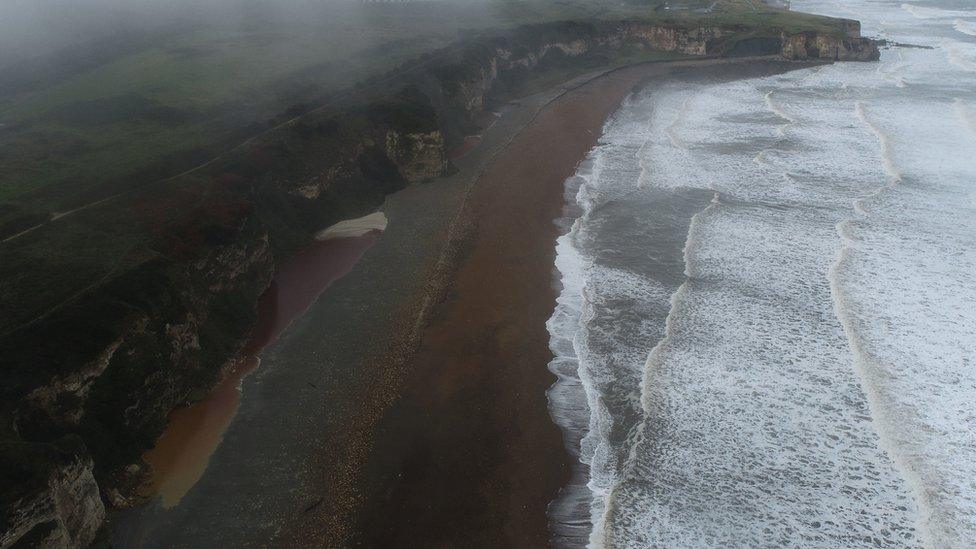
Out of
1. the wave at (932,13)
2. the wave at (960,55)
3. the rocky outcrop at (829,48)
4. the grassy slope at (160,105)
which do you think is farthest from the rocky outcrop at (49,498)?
the wave at (932,13)

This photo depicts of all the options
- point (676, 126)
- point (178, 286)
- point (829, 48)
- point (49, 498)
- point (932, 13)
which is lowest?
point (676, 126)

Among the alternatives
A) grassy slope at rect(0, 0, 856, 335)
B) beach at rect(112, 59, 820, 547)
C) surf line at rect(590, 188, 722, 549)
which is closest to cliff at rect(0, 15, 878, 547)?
grassy slope at rect(0, 0, 856, 335)

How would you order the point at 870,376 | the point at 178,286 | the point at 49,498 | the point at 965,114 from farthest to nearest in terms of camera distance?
the point at 965,114 → the point at 178,286 → the point at 870,376 → the point at 49,498

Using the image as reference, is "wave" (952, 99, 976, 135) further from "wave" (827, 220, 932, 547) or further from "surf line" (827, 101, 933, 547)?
"wave" (827, 220, 932, 547)

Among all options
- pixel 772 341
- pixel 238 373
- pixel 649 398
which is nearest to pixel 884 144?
pixel 772 341

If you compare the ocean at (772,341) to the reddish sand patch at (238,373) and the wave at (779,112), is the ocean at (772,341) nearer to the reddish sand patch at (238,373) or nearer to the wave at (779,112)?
the wave at (779,112)

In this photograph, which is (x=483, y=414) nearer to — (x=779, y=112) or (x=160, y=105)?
(x=160, y=105)
